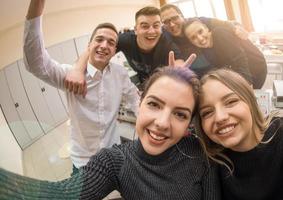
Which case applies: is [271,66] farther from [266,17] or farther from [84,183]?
[84,183]

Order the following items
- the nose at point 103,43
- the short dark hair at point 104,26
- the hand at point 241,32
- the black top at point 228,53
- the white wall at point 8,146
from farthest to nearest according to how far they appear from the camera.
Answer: the hand at point 241,32
the black top at point 228,53
the nose at point 103,43
the short dark hair at point 104,26
the white wall at point 8,146

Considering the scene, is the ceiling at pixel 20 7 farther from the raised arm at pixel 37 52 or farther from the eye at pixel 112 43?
the eye at pixel 112 43

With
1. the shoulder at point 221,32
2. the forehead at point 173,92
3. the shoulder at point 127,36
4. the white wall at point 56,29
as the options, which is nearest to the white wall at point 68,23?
the white wall at point 56,29

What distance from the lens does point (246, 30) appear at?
48.2 inches

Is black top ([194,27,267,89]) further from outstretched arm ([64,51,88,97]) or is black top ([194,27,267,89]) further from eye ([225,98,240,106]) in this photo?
outstretched arm ([64,51,88,97])

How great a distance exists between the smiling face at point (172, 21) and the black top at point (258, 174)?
56 cm

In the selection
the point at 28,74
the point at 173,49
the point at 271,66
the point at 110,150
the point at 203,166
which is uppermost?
the point at 28,74

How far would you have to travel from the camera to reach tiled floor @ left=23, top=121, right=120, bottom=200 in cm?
57

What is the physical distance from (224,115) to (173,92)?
14 centimetres

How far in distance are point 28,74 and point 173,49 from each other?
0.56 meters

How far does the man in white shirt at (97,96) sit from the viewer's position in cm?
80

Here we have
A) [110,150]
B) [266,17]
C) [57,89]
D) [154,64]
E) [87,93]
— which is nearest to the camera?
[110,150]

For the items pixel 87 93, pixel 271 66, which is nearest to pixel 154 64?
pixel 87 93

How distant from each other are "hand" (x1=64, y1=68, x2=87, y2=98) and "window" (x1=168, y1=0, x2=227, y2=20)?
1.32 ft
